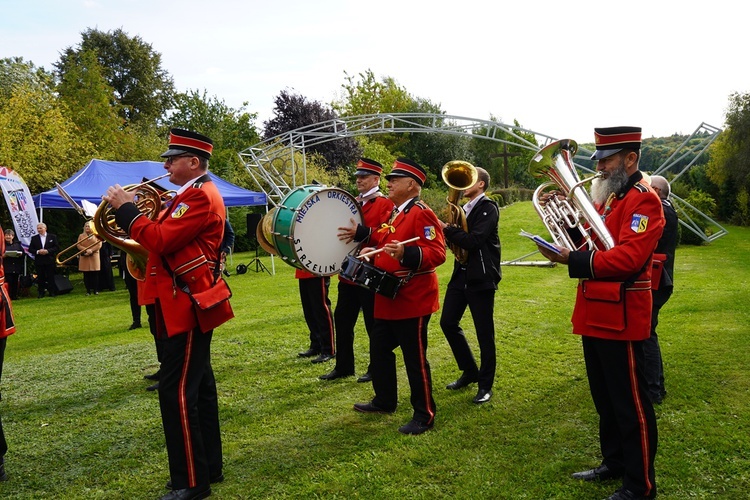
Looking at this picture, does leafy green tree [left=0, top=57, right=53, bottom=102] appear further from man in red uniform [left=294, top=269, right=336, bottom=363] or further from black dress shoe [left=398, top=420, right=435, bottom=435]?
black dress shoe [left=398, top=420, right=435, bottom=435]

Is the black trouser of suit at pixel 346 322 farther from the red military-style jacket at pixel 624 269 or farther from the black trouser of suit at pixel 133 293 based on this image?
the black trouser of suit at pixel 133 293

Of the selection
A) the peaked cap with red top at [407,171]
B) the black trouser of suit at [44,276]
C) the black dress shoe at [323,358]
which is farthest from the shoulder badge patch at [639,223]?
the black trouser of suit at [44,276]

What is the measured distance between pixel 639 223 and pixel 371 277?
1997mm

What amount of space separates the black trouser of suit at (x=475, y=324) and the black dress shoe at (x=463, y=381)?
0.04 meters

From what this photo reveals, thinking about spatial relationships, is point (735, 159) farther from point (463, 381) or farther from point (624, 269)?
point (624, 269)

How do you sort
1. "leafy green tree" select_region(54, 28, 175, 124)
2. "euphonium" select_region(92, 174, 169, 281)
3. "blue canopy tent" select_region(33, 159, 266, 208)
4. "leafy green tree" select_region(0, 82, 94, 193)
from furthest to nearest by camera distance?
"leafy green tree" select_region(54, 28, 175, 124) < "leafy green tree" select_region(0, 82, 94, 193) < "blue canopy tent" select_region(33, 159, 266, 208) < "euphonium" select_region(92, 174, 169, 281)

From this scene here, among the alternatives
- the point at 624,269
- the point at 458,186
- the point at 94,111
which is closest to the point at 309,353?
the point at 458,186

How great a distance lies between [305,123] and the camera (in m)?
33.4

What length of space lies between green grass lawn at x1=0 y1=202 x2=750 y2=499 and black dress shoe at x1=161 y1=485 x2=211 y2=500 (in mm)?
132

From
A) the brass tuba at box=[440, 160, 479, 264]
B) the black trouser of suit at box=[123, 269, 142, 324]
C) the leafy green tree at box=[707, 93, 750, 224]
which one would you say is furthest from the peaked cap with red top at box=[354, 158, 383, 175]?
the leafy green tree at box=[707, 93, 750, 224]

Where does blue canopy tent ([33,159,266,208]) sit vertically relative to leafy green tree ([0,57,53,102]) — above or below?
below

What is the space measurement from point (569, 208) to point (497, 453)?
6.16ft

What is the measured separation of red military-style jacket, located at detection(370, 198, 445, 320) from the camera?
466 centimetres

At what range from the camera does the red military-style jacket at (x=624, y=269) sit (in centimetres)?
327
